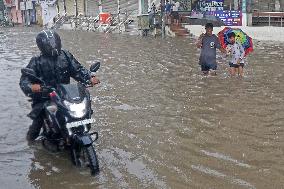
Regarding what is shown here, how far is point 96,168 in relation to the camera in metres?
5.01

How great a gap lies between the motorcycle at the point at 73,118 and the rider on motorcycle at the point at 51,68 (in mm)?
256

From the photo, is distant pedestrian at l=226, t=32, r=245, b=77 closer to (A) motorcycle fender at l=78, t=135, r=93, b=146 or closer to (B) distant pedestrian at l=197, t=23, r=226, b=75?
(B) distant pedestrian at l=197, t=23, r=226, b=75

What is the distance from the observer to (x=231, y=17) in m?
25.4

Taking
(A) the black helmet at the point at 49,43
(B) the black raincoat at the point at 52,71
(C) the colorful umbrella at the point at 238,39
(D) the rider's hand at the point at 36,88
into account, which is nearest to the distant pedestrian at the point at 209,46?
(C) the colorful umbrella at the point at 238,39

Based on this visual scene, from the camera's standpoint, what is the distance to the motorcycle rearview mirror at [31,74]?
509cm

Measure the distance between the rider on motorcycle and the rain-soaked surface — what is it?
0.89 meters

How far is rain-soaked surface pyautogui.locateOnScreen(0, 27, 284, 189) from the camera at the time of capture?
498 centimetres

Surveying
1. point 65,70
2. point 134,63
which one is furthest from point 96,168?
point 134,63

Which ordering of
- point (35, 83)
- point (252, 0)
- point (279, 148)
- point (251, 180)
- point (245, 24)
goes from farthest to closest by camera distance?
point (252, 0)
point (245, 24)
point (279, 148)
point (35, 83)
point (251, 180)

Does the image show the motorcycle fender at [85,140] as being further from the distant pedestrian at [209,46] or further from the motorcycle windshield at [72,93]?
the distant pedestrian at [209,46]

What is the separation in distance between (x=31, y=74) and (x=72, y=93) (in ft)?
1.91

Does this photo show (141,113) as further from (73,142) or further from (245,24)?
(245,24)

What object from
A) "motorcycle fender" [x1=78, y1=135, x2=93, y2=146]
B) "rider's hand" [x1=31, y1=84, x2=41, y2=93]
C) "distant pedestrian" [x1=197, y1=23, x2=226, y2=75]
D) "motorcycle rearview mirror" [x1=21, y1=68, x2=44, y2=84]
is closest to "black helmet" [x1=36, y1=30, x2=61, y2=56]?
"motorcycle rearview mirror" [x1=21, y1=68, x2=44, y2=84]

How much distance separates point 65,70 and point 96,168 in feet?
4.74
